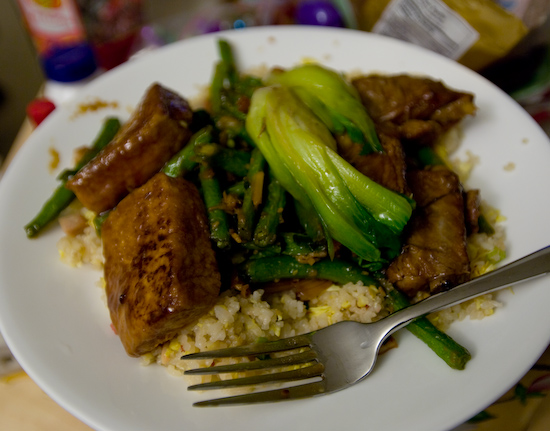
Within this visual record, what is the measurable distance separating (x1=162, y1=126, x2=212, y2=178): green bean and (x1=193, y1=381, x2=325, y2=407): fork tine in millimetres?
1086

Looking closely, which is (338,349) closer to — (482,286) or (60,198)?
(482,286)

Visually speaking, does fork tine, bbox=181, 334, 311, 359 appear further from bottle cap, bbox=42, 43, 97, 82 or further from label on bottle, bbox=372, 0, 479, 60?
bottle cap, bbox=42, 43, 97, 82

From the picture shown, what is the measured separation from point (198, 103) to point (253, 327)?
1530mm

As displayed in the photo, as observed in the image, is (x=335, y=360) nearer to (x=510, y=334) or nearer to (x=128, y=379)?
(x=510, y=334)

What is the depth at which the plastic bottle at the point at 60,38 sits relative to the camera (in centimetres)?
352

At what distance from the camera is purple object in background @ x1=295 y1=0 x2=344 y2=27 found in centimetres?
366

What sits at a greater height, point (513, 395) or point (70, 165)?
point (70, 165)

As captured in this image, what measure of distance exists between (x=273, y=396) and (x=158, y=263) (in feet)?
2.17

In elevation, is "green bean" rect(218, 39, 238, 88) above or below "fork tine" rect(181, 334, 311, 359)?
above

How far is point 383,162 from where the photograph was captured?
2010 mm

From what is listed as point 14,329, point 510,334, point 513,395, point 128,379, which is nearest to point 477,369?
point 510,334

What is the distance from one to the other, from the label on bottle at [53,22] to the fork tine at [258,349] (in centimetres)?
321

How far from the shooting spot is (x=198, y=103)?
2.78m

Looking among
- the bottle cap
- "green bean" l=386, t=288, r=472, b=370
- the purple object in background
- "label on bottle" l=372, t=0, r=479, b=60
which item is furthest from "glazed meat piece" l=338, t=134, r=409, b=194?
the bottle cap
